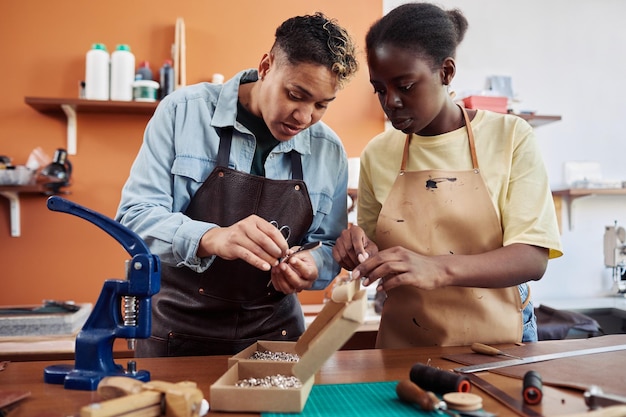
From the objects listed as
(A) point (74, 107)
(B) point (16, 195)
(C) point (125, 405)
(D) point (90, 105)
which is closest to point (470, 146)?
(C) point (125, 405)

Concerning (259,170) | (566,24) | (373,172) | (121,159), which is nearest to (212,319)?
(259,170)

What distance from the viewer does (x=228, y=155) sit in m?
1.85

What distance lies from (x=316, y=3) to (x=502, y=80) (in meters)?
1.42

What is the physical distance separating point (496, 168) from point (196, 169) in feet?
3.06

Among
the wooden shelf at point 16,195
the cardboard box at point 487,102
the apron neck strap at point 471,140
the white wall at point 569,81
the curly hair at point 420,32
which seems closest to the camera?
the curly hair at point 420,32

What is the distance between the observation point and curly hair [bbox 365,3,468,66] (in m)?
1.66

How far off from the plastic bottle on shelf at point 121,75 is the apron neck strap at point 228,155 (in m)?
1.85

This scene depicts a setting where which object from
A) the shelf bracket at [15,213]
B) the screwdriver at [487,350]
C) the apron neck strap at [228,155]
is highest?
the apron neck strap at [228,155]

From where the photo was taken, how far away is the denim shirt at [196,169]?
1582 millimetres

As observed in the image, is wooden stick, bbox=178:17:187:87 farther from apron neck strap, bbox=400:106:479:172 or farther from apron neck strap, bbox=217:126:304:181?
apron neck strap, bbox=400:106:479:172

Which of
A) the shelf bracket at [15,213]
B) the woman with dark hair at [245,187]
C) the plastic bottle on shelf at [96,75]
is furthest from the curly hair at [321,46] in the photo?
the shelf bracket at [15,213]

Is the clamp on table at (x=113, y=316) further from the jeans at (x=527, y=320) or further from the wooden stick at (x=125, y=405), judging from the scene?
the jeans at (x=527, y=320)

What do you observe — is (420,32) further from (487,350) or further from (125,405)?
(125,405)

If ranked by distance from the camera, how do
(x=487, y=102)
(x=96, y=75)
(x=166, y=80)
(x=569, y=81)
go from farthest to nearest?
(x=569, y=81) < (x=487, y=102) < (x=166, y=80) < (x=96, y=75)
